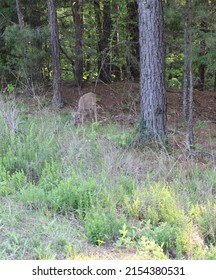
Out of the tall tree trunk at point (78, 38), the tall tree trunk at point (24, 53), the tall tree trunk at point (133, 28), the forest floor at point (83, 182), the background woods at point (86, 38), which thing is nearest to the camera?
the forest floor at point (83, 182)

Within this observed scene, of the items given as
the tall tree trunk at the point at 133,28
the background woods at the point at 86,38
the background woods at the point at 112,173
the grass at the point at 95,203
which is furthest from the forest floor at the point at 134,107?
the grass at the point at 95,203

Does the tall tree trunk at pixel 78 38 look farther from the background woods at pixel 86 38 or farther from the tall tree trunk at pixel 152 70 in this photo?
the tall tree trunk at pixel 152 70

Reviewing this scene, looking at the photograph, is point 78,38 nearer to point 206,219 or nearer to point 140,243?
point 206,219

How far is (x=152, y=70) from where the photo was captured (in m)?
6.03

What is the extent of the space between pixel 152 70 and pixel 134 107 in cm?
347

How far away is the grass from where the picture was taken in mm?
2895

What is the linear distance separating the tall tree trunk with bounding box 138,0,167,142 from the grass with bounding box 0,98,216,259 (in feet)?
3.58

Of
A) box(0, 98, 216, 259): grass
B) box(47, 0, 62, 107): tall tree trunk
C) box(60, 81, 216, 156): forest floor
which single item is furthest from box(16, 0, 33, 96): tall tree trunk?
box(0, 98, 216, 259): grass

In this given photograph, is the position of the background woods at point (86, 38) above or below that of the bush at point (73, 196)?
above

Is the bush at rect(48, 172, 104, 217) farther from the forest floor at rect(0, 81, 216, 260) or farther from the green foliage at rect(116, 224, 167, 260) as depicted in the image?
the green foliage at rect(116, 224, 167, 260)

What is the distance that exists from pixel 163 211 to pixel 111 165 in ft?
3.91

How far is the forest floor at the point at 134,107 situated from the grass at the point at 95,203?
281cm

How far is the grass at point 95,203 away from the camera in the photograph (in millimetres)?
2895

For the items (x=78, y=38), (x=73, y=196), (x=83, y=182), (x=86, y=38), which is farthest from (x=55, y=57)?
(x=73, y=196)
